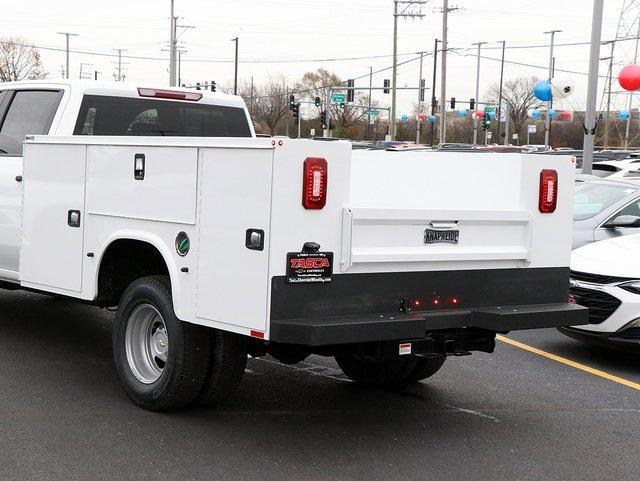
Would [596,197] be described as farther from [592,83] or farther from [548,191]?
[592,83]

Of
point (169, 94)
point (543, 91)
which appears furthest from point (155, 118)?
point (543, 91)

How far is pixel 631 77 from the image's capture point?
20.7 meters

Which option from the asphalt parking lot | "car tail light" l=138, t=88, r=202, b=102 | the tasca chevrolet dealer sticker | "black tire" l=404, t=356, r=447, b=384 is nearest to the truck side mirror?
the asphalt parking lot

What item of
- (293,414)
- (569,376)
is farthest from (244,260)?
(569,376)

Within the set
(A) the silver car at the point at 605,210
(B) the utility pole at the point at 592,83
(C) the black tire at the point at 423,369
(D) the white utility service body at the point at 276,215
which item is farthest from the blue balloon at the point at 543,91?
(D) the white utility service body at the point at 276,215

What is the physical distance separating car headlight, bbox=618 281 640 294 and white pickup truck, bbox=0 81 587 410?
1.88m

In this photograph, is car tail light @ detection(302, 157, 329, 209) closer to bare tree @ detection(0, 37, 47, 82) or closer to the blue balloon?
the blue balloon

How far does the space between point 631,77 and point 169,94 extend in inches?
610

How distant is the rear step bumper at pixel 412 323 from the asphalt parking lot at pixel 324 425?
73 centimetres

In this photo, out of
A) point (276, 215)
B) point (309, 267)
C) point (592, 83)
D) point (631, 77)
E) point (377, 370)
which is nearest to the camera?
point (276, 215)

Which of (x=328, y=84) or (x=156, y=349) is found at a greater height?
(x=328, y=84)

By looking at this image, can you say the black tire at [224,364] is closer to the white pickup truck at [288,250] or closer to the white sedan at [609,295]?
the white pickup truck at [288,250]

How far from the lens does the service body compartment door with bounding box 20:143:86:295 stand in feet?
21.1

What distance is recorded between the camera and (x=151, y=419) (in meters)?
5.81
